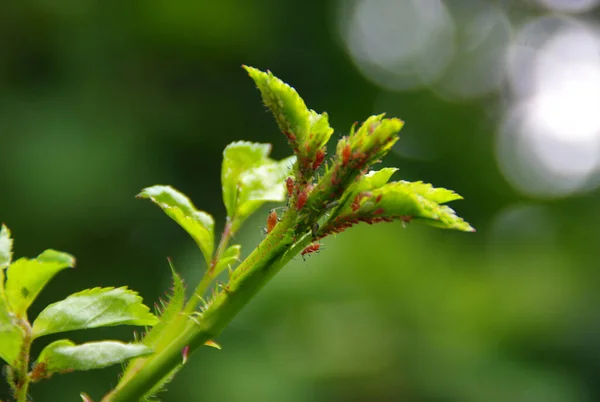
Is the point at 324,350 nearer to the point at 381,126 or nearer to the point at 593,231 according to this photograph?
the point at 381,126

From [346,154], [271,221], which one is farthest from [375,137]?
[271,221]

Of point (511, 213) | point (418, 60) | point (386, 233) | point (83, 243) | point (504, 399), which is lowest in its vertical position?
point (83, 243)

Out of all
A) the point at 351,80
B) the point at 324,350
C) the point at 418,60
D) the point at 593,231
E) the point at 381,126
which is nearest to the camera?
the point at 381,126

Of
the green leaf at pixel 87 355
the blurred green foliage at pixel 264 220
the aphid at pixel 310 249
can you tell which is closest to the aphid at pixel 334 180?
the aphid at pixel 310 249

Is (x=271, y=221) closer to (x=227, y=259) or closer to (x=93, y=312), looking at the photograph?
(x=227, y=259)

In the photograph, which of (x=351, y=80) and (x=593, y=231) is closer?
(x=351, y=80)

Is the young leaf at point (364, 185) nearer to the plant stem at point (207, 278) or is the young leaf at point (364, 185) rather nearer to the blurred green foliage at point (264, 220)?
the plant stem at point (207, 278)

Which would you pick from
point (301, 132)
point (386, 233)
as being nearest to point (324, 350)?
point (386, 233)
